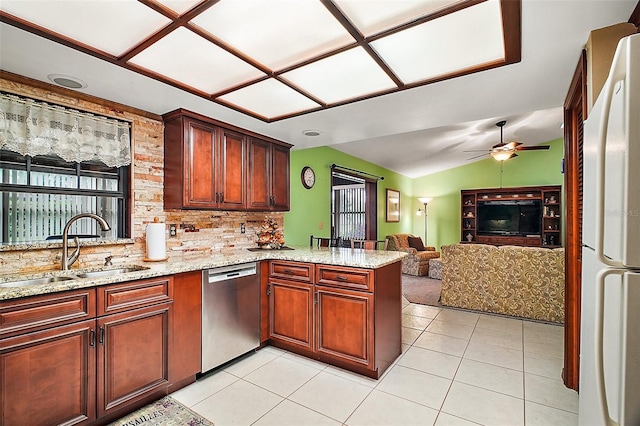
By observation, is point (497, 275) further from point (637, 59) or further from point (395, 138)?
point (637, 59)

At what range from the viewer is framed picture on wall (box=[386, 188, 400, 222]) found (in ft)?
24.6

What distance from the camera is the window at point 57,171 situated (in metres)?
2.10

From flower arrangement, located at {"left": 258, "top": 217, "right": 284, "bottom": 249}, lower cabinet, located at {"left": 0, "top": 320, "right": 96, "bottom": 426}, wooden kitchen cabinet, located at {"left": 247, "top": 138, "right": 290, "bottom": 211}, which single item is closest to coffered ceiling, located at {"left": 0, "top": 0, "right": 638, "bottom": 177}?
wooden kitchen cabinet, located at {"left": 247, "top": 138, "right": 290, "bottom": 211}

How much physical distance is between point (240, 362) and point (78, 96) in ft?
8.35

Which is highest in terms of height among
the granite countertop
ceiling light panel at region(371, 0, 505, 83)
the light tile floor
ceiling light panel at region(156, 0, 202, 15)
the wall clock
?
ceiling light panel at region(156, 0, 202, 15)

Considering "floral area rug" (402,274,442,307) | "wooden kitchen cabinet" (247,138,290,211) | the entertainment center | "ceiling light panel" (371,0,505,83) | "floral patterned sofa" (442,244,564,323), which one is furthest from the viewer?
the entertainment center

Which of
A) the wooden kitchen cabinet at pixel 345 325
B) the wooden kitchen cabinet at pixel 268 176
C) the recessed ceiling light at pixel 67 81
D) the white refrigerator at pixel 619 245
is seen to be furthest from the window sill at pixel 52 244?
the white refrigerator at pixel 619 245

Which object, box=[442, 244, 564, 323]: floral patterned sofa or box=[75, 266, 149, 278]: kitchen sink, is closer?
box=[75, 266, 149, 278]: kitchen sink

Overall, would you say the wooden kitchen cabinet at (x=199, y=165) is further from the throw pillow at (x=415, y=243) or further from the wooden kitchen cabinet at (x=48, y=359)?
the throw pillow at (x=415, y=243)

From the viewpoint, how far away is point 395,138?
5.06 meters

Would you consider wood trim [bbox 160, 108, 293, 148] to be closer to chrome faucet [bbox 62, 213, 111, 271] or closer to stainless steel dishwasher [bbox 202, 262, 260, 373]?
chrome faucet [bbox 62, 213, 111, 271]

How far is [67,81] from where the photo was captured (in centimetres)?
217

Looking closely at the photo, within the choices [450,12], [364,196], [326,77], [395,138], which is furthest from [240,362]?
[364,196]

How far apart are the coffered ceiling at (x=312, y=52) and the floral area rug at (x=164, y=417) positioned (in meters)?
2.26
